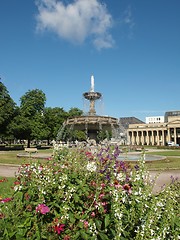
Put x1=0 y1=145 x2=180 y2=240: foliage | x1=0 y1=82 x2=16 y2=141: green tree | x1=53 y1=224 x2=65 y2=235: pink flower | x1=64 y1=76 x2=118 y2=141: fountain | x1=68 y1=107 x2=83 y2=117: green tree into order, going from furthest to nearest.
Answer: x1=68 y1=107 x2=83 y2=117: green tree → x1=0 y1=82 x2=16 y2=141: green tree → x1=64 y1=76 x2=118 y2=141: fountain → x1=0 y1=145 x2=180 y2=240: foliage → x1=53 y1=224 x2=65 y2=235: pink flower

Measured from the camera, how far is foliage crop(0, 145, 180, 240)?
3.33m

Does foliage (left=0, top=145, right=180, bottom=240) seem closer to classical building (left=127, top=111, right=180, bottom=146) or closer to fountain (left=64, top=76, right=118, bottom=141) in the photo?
fountain (left=64, top=76, right=118, bottom=141)

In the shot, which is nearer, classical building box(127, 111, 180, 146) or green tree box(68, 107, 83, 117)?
green tree box(68, 107, 83, 117)

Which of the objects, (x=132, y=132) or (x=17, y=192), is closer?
(x=17, y=192)

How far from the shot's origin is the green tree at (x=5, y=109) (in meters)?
47.8

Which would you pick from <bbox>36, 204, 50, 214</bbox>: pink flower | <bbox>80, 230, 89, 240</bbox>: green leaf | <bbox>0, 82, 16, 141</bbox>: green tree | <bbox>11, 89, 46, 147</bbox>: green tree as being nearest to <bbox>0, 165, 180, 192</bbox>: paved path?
<bbox>80, 230, 89, 240</bbox>: green leaf

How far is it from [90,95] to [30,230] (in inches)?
1183

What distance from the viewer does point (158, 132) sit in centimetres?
12975

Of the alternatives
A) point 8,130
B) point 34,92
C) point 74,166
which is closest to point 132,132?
point 34,92

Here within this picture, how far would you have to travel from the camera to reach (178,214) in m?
4.53

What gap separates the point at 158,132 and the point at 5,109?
95571 mm

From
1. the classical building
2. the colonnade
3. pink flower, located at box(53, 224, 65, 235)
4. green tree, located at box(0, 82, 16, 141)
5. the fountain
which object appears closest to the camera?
pink flower, located at box(53, 224, 65, 235)

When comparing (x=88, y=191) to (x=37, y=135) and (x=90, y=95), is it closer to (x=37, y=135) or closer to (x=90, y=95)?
(x=90, y=95)

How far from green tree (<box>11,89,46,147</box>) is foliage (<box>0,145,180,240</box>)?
4755 cm
